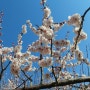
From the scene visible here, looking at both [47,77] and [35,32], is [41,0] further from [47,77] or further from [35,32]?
[47,77]

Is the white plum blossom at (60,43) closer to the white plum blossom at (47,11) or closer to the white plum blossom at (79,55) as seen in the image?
the white plum blossom at (79,55)

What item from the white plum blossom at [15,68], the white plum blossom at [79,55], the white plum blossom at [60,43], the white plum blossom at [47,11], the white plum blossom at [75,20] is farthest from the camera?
the white plum blossom at [47,11]

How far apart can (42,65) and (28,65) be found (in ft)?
5.55

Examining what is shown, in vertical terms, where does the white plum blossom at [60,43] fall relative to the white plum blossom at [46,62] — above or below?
above

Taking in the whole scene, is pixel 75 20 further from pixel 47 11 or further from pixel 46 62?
pixel 47 11

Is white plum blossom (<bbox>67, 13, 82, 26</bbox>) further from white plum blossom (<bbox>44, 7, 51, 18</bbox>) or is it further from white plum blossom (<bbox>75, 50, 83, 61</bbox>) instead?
white plum blossom (<bbox>44, 7, 51, 18</bbox>)

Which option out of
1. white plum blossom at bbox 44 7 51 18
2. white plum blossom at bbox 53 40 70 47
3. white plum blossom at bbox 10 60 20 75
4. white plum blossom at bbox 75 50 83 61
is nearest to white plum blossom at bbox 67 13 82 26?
white plum blossom at bbox 53 40 70 47

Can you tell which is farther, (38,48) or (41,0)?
(41,0)

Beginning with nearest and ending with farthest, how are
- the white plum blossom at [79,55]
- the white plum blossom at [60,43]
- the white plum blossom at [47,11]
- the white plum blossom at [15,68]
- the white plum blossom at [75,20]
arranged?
the white plum blossom at [15,68]
the white plum blossom at [75,20]
the white plum blossom at [60,43]
the white plum blossom at [79,55]
the white plum blossom at [47,11]

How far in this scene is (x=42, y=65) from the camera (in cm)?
579

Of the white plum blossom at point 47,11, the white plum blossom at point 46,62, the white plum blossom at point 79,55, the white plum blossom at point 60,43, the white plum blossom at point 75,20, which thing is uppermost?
the white plum blossom at point 47,11

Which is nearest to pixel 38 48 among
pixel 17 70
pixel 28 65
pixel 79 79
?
pixel 17 70

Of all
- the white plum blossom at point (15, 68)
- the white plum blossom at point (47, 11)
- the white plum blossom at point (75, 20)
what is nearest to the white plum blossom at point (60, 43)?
the white plum blossom at point (75, 20)

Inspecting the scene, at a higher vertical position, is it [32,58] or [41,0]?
[41,0]
